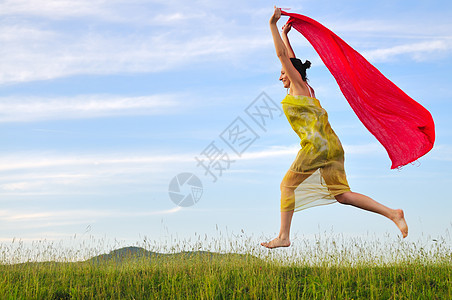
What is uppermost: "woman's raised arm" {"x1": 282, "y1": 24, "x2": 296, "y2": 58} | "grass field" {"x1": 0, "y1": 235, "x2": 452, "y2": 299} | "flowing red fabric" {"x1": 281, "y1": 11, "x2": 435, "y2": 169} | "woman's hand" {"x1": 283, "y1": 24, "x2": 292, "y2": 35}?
"woman's hand" {"x1": 283, "y1": 24, "x2": 292, "y2": 35}

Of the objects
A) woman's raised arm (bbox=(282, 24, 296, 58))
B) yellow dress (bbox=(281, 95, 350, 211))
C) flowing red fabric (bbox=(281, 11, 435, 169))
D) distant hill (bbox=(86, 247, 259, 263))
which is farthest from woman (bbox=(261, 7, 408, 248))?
distant hill (bbox=(86, 247, 259, 263))

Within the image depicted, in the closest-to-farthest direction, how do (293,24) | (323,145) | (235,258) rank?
1. (323,145)
2. (293,24)
3. (235,258)

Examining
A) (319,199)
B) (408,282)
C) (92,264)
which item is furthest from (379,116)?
(92,264)

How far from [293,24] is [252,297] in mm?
3774

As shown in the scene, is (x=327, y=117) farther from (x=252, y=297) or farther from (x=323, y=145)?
(x=252, y=297)

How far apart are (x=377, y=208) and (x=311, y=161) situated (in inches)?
42.7

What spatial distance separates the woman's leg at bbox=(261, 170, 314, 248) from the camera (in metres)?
6.08

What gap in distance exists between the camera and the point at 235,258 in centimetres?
755

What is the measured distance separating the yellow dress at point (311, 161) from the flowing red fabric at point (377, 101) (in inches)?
28.7

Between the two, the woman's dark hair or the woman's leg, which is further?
the woman's dark hair

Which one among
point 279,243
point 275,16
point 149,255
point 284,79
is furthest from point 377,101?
point 149,255

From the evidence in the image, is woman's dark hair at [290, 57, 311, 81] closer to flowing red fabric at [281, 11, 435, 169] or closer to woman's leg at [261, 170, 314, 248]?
flowing red fabric at [281, 11, 435, 169]

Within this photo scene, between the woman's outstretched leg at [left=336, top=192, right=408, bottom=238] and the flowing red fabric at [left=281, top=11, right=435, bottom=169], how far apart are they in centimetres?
87

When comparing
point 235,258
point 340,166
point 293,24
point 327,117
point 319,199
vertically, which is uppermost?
point 293,24
